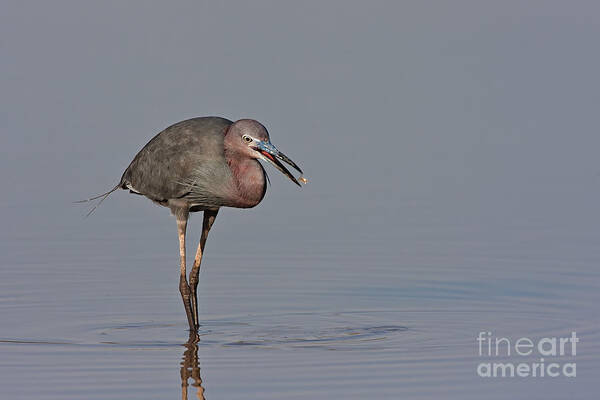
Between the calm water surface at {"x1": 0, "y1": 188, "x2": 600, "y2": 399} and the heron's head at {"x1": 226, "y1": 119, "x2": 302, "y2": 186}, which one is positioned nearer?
the calm water surface at {"x1": 0, "y1": 188, "x2": 600, "y2": 399}

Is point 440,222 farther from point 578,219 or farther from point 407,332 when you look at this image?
point 407,332

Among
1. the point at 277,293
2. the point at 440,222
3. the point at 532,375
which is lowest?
the point at 532,375

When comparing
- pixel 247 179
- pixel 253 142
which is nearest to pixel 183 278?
pixel 247 179

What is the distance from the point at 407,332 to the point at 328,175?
6.94 m

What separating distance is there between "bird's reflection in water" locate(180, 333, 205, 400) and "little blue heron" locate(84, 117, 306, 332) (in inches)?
18.8

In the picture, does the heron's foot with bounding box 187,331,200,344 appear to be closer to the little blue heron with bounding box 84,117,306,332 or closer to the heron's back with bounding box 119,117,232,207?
the little blue heron with bounding box 84,117,306,332

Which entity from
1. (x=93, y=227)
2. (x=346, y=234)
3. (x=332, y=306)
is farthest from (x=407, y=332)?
(x=93, y=227)

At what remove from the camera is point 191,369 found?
10203mm

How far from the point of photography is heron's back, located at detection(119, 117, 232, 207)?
452 inches

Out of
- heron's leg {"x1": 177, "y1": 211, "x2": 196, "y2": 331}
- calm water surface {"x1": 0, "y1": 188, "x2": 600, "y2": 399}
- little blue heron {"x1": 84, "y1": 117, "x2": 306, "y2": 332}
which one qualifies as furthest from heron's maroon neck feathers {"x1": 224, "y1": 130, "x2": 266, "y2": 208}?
calm water surface {"x1": 0, "y1": 188, "x2": 600, "y2": 399}

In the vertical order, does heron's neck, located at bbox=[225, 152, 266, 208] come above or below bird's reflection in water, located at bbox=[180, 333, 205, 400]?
above

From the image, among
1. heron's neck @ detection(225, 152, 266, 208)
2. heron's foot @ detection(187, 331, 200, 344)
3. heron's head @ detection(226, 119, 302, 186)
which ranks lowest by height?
heron's foot @ detection(187, 331, 200, 344)

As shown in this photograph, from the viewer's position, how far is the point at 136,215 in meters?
16.1

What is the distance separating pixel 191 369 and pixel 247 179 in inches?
67.3
